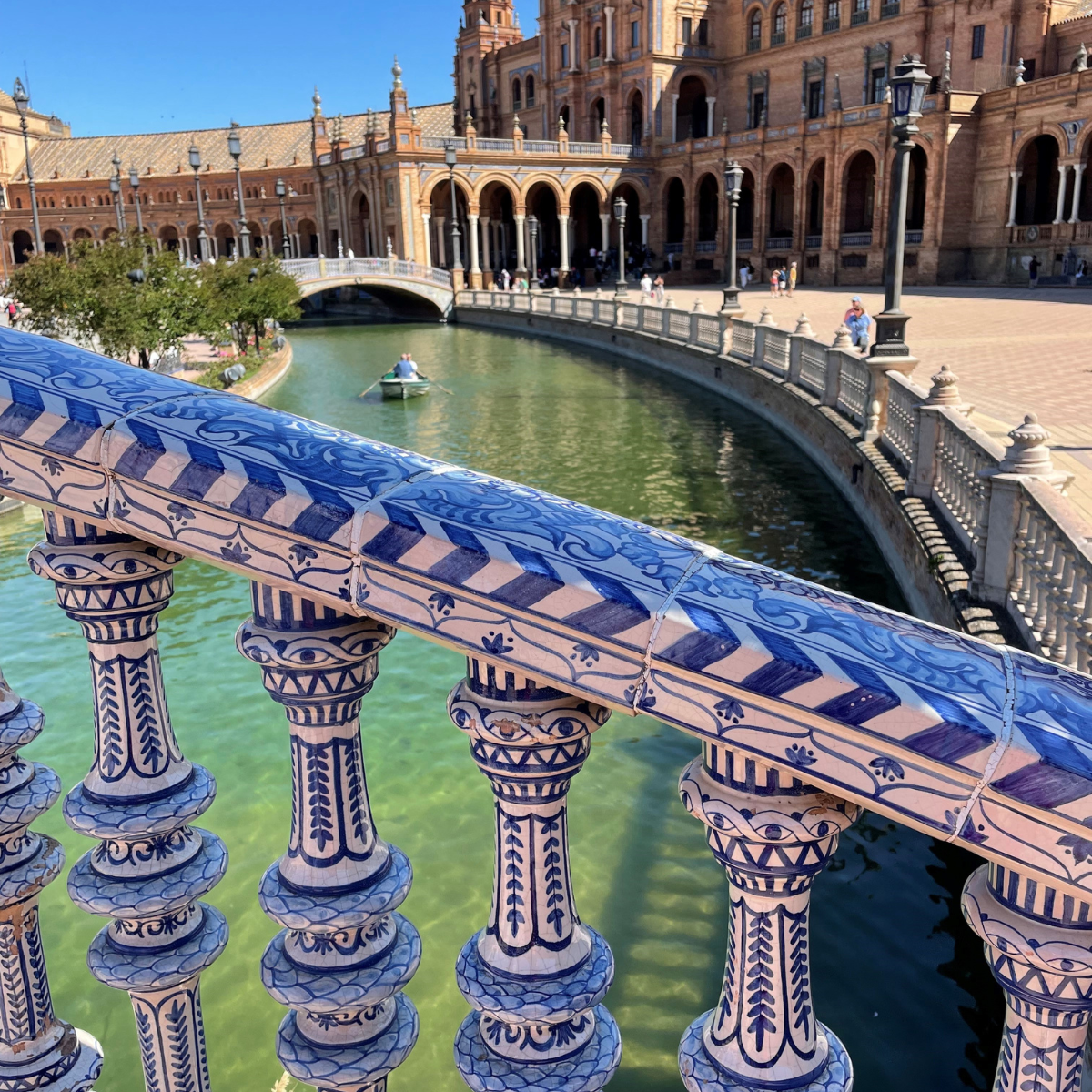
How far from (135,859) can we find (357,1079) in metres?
0.40

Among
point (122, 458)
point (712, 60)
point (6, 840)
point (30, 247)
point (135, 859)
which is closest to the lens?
point (122, 458)

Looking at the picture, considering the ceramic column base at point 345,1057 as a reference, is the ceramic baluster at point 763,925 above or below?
above

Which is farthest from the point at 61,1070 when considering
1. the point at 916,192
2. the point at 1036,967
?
the point at 916,192

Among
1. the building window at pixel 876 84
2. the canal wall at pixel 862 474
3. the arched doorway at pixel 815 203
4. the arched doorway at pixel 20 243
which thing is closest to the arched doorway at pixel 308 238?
the arched doorway at pixel 20 243

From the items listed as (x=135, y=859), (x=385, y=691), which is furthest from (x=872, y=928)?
(x=135, y=859)

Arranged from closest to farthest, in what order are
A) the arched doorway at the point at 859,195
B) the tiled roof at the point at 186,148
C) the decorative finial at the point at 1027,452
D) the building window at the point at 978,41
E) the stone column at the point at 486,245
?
1. the decorative finial at the point at 1027,452
2. the building window at the point at 978,41
3. the arched doorway at the point at 859,195
4. the stone column at the point at 486,245
5. the tiled roof at the point at 186,148

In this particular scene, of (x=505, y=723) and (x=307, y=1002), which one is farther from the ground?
(x=505, y=723)

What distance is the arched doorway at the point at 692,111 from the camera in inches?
2124

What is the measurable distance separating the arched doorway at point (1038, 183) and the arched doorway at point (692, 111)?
757 inches

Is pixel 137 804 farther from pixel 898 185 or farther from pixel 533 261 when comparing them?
pixel 533 261

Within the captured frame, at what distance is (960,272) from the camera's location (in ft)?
127

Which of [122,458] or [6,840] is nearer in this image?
[122,458]

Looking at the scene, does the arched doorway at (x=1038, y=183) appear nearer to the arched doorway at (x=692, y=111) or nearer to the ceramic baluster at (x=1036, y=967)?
the arched doorway at (x=692, y=111)

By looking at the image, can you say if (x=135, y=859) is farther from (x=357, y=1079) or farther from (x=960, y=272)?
(x=960, y=272)
